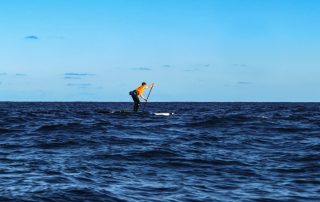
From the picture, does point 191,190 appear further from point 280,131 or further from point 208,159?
point 280,131

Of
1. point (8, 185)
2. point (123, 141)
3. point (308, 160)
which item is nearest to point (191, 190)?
point (8, 185)

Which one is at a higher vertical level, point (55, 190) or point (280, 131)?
point (280, 131)

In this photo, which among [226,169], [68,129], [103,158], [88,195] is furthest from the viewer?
[68,129]

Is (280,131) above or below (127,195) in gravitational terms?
above

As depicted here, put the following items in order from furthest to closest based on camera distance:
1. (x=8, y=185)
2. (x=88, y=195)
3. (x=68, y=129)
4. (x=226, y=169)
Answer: (x=68, y=129) < (x=226, y=169) < (x=8, y=185) < (x=88, y=195)

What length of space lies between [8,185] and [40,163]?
283 cm

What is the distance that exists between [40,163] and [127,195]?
4040mm

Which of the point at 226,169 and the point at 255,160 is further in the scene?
the point at 255,160

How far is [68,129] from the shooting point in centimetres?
2333

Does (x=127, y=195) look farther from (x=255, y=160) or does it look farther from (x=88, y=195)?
(x=255, y=160)

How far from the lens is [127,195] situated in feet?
29.3

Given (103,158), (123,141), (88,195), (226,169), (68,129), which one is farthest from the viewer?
(68,129)

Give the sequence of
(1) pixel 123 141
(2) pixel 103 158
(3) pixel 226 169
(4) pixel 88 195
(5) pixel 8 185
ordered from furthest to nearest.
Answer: (1) pixel 123 141
(2) pixel 103 158
(3) pixel 226 169
(5) pixel 8 185
(4) pixel 88 195

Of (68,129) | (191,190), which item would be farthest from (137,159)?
(68,129)
